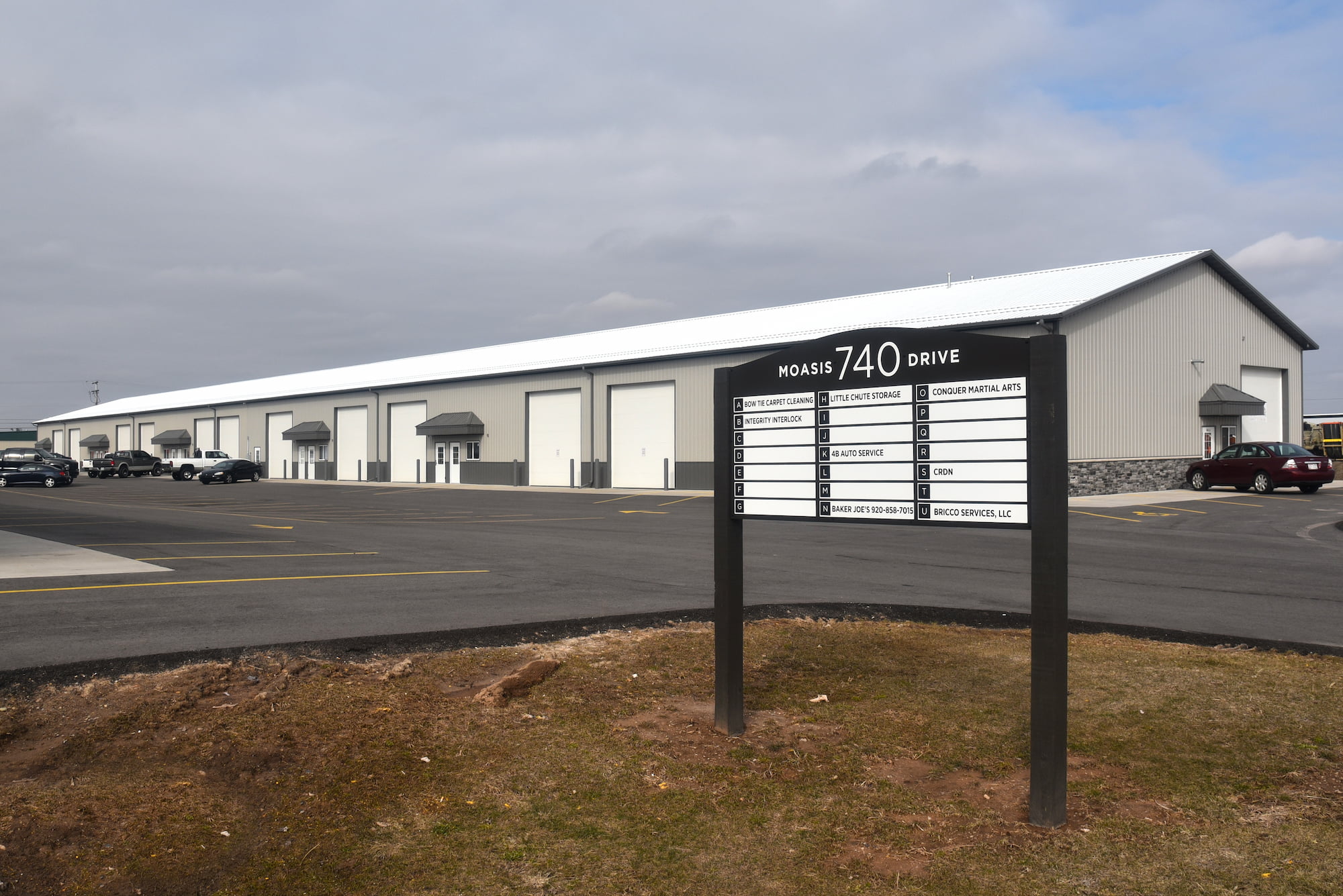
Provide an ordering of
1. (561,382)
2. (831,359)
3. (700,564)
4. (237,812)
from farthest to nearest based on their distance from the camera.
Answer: (561,382)
(700,564)
(831,359)
(237,812)

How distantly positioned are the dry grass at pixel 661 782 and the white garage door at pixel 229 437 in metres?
66.8

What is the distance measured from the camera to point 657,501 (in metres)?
31.8

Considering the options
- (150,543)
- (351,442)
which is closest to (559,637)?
(150,543)

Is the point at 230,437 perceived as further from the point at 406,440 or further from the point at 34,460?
the point at 406,440

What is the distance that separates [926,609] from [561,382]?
119 feet

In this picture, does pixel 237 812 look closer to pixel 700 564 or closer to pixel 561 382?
pixel 700 564

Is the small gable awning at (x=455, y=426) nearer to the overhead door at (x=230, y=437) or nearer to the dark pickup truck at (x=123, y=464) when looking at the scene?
the dark pickup truck at (x=123, y=464)

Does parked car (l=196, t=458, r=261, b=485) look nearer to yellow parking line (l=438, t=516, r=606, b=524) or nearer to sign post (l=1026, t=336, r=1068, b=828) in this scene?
yellow parking line (l=438, t=516, r=606, b=524)

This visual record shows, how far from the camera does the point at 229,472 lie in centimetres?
5131

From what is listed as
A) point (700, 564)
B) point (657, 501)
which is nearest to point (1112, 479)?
point (657, 501)

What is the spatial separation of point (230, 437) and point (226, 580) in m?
62.7

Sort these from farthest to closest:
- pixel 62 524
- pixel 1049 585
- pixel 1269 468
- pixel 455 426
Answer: pixel 455 426, pixel 1269 468, pixel 62 524, pixel 1049 585

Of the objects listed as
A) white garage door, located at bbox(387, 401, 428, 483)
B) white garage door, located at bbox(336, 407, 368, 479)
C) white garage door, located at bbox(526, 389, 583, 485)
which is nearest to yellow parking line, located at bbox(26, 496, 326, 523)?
white garage door, located at bbox(526, 389, 583, 485)

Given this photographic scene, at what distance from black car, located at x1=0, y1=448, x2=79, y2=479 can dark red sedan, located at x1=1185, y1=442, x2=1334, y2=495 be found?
5122 cm
